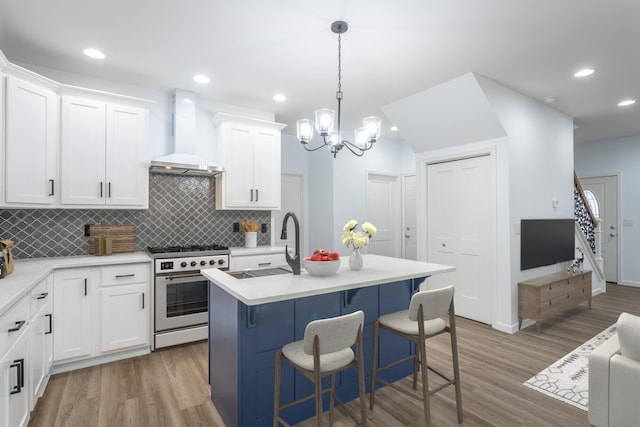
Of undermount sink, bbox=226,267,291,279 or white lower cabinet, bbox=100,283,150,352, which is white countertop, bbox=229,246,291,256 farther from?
undermount sink, bbox=226,267,291,279

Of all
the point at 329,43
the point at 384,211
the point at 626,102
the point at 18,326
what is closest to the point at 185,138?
the point at 329,43

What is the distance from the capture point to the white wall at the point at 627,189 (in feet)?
19.7

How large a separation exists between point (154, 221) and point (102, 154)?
893mm

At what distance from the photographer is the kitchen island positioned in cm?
194

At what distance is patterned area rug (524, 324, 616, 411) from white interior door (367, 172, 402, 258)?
327 centimetres

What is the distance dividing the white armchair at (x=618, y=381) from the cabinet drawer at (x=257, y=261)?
9.67ft

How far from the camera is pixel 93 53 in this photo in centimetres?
293

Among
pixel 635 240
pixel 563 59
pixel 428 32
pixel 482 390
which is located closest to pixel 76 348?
pixel 482 390

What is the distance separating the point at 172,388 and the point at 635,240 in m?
7.73

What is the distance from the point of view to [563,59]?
3.08m

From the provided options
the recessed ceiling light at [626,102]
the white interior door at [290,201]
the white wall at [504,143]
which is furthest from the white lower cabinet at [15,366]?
the recessed ceiling light at [626,102]

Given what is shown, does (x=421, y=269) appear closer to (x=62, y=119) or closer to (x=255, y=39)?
(x=255, y=39)

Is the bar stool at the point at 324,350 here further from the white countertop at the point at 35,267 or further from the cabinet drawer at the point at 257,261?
the cabinet drawer at the point at 257,261

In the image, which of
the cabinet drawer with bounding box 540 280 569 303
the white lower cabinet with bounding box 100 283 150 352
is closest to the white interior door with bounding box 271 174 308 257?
the white lower cabinet with bounding box 100 283 150 352
